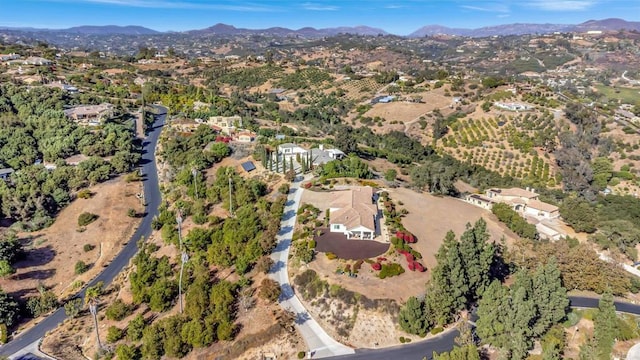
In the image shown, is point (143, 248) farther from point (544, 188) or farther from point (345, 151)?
point (544, 188)

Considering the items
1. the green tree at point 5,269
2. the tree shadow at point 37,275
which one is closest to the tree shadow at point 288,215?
the tree shadow at point 37,275

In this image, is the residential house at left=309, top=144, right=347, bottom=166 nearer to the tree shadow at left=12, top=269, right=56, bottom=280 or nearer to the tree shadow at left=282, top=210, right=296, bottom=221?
the tree shadow at left=282, top=210, right=296, bottom=221

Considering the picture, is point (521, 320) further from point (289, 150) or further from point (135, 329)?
point (289, 150)

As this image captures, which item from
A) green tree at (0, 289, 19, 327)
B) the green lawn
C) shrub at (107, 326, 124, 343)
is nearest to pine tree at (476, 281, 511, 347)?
shrub at (107, 326, 124, 343)

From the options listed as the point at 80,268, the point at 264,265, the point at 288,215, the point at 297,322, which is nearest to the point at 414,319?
the point at 297,322

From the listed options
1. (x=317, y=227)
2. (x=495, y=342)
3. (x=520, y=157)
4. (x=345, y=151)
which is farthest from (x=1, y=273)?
(x=520, y=157)
